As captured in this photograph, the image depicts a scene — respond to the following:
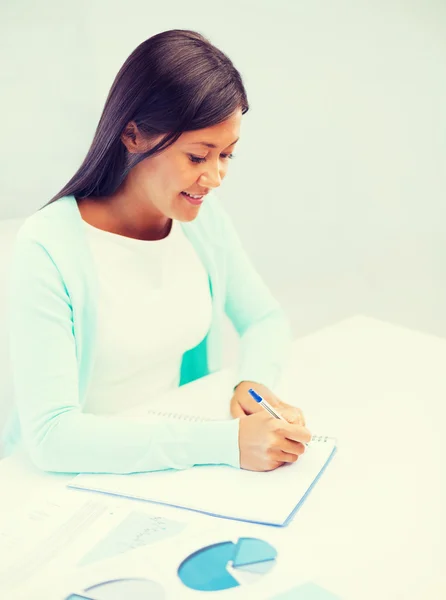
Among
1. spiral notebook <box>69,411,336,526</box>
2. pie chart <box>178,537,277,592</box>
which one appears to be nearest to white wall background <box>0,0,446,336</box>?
spiral notebook <box>69,411,336,526</box>

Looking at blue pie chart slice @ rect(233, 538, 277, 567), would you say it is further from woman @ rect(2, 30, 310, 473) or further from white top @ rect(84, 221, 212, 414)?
white top @ rect(84, 221, 212, 414)

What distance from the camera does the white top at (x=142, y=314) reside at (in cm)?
128

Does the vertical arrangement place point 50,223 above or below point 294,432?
above

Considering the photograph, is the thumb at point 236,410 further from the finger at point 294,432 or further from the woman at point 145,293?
the finger at point 294,432

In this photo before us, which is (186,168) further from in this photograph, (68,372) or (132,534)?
(132,534)

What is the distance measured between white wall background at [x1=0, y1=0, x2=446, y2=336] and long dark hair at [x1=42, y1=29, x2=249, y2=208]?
2.51 ft

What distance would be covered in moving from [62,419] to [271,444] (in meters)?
0.31

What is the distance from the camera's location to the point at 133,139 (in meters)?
1.23

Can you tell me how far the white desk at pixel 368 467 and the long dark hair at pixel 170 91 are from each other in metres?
0.45

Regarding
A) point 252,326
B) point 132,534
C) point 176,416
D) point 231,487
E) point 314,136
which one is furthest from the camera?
point 314,136

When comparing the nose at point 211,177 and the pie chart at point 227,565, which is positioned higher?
the nose at point 211,177

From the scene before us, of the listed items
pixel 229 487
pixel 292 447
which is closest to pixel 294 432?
pixel 292 447

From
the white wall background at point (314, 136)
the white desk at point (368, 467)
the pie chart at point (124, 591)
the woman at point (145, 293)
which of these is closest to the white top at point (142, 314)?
the woman at point (145, 293)

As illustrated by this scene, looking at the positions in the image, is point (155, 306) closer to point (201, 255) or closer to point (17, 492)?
point (201, 255)
